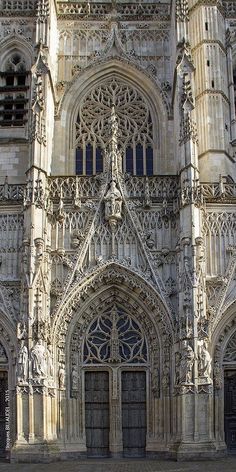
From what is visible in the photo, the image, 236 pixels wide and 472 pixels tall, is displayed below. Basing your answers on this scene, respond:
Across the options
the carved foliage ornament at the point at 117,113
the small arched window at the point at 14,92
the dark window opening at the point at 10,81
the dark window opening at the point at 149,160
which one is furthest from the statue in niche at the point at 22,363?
the dark window opening at the point at 10,81

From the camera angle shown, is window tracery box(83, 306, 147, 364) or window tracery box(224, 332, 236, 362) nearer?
window tracery box(224, 332, 236, 362)

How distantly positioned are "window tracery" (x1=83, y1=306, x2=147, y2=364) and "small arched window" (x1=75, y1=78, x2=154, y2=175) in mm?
5313

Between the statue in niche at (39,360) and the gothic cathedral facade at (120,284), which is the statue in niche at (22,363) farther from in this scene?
the statue in niche at (39,360)

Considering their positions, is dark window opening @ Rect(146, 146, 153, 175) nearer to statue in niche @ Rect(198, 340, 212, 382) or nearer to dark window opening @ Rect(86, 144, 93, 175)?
dark window opening @ Rect(86, 144, 93, 175)

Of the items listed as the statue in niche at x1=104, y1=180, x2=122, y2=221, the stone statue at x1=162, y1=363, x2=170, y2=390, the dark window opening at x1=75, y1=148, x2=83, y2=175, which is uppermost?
the dark window opening at x1=75, y1=148, x2=83, y2=175

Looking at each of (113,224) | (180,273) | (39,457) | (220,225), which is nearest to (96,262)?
(113,224)

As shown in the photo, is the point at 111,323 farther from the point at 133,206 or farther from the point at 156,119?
the point at 156,119

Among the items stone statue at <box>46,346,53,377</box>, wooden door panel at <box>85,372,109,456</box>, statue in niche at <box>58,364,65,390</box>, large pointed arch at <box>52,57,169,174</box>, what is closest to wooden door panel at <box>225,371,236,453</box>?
wooden door panel at <box>85,372,109,456</box>

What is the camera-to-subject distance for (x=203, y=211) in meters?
19.4

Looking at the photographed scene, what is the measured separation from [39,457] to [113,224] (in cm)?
670

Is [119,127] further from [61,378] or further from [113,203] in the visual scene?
[61,378]

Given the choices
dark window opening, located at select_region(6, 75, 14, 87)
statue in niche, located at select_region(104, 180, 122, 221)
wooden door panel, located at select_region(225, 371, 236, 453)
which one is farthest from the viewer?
dark window opening, located at select_region(6, 75, 14, 87)

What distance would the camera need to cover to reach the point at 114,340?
19297 mm

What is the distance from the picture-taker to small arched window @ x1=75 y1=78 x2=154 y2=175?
74.3ft
